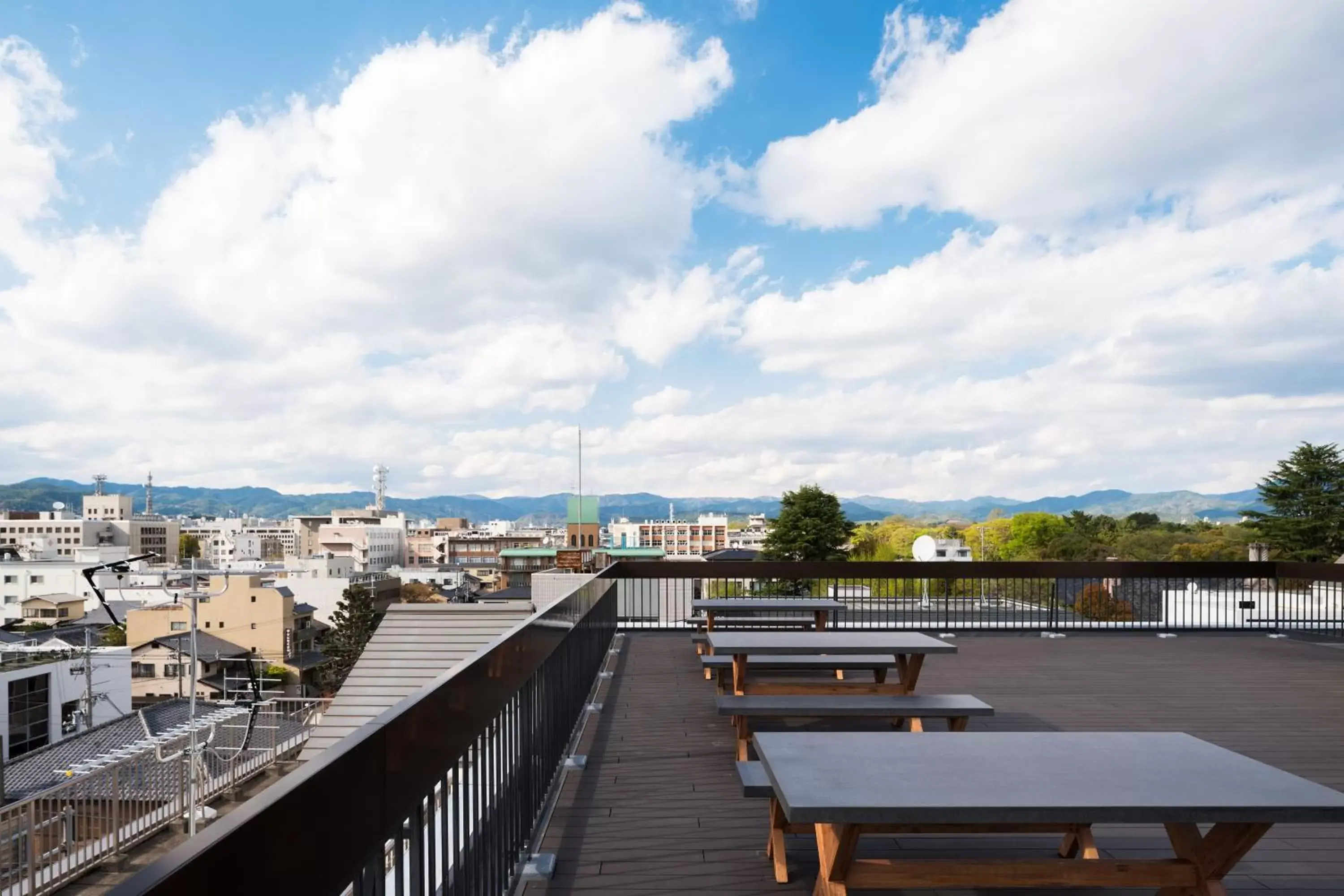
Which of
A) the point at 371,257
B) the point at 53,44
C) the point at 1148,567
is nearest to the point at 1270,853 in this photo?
the point at 1148,567

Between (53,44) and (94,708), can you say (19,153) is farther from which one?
(94,708)

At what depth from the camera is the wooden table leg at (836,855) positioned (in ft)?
7.72

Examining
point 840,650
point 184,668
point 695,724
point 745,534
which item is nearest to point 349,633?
point 184,668

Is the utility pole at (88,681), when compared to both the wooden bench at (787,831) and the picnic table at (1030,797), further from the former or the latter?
the picnic table at (1030,797)

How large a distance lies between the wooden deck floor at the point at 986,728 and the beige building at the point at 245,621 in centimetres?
5082

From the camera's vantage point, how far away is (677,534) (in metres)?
151

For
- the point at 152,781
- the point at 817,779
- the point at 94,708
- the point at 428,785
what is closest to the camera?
the point at 428,785

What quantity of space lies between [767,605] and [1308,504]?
182 feet

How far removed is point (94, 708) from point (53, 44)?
41.5m

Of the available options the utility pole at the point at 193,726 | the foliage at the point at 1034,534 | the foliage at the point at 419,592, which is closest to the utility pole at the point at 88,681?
the utility pole at the point at 193,726

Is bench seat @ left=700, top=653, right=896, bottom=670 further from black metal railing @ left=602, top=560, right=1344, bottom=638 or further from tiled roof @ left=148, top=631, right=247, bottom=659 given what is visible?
tiled roof @ left=148, top=631, right=247, bottom=659

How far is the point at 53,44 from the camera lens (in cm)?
4975

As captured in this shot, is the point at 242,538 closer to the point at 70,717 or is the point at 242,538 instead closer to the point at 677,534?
the point at 677,534

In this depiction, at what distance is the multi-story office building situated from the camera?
142 m
